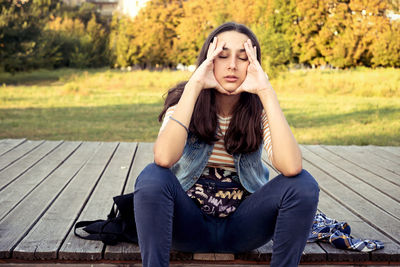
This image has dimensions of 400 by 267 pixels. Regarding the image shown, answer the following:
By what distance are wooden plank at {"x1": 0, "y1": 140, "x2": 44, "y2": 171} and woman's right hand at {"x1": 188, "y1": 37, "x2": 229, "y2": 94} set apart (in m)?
2.31

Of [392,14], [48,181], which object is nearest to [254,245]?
[48,181]

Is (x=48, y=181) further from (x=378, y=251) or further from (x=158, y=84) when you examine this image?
(x=158, y=84)

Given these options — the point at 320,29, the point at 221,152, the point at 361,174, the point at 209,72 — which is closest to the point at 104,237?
the point at 221,152

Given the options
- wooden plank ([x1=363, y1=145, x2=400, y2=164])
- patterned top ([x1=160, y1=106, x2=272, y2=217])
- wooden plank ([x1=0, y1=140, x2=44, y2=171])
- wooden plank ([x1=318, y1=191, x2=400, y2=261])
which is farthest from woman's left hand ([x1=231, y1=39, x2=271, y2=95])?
wooden plank ([x1=363, y1=145, x2=400, y2=164])

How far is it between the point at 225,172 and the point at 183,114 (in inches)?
14.3

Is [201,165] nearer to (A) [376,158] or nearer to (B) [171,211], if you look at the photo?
(B) [171,211]

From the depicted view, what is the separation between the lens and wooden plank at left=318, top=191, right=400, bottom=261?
2.13 metres

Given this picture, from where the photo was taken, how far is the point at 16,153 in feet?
13.8

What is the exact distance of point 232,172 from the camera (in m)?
2.16

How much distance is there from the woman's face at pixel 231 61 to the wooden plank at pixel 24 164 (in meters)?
1.85

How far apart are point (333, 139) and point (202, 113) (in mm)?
4653

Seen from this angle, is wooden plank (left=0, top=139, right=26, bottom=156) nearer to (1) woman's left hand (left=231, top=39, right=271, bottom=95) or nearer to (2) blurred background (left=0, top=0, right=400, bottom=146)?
(2) blurred background (left=0, top=0, right=400, bottom=146)

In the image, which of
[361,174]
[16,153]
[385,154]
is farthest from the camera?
[385,154]

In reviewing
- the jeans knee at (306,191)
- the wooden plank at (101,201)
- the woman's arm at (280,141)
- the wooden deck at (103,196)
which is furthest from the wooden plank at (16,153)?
the jeans knee at (306,191)
